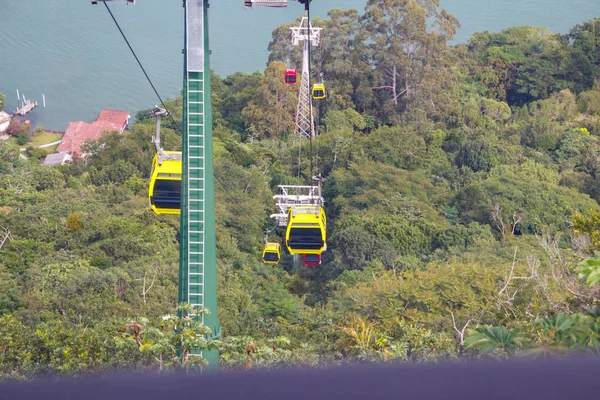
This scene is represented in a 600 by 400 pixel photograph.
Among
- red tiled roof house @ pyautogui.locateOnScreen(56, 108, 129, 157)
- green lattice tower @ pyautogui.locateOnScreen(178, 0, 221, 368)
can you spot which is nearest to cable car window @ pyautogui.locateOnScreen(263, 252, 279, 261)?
green lattice tower @ pyautogui.locateOnScreen(178, 0, 221, 368)

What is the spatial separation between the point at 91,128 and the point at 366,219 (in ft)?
36.1

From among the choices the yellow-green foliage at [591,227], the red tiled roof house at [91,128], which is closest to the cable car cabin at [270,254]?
the yellow-green foliage at [591,227]

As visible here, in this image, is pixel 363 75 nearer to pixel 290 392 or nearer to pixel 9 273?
pixel 9 273

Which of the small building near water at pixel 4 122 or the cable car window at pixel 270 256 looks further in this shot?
the small building near water at pixel 4 122

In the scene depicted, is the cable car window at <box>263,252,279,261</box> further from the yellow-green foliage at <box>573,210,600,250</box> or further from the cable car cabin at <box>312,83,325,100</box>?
the yellow-green foliage at <box>573,210,600,250</box>

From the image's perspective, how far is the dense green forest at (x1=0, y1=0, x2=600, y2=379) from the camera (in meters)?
6.55

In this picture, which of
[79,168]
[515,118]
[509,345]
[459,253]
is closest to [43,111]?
[79,168]

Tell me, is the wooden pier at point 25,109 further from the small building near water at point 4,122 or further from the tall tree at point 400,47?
the tall tree at point 400,47

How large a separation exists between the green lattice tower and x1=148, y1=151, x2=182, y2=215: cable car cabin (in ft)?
5.67

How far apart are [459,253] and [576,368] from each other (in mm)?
11590

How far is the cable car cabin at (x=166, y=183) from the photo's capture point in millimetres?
8594

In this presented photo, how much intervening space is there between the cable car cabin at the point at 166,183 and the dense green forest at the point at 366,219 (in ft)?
4.07

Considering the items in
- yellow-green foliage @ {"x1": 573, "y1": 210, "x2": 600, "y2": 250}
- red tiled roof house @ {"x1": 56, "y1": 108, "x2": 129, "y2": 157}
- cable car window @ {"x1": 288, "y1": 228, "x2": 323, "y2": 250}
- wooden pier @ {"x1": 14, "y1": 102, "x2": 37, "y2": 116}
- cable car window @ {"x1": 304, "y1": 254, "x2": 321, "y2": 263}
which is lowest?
cable car window @ {"x1": 304, "y1": 254, "x2": 321, "y2": 263}

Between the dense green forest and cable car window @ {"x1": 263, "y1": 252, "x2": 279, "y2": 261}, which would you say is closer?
the dense green forest
